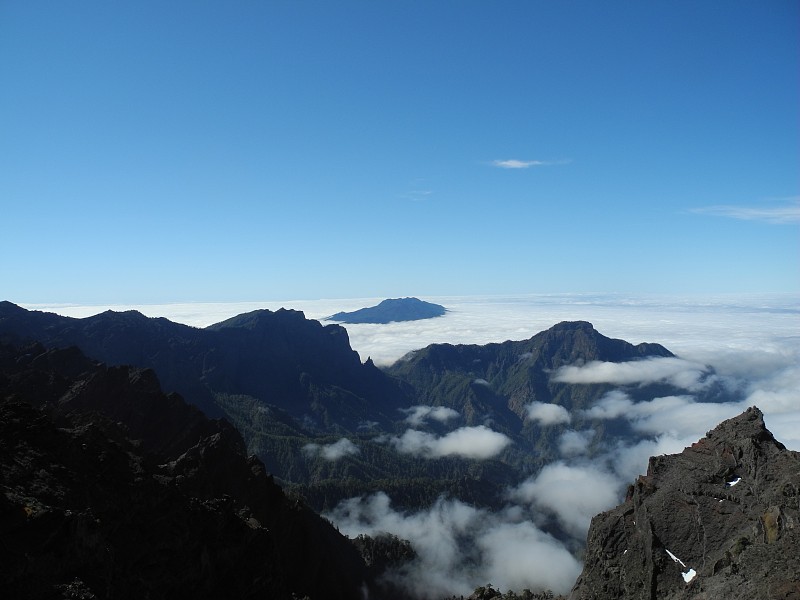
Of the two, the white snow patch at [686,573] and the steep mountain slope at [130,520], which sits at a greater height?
the steep mountain slope at [130,520]

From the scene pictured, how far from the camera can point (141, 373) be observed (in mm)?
131000

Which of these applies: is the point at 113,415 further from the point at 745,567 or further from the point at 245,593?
the point at 745,567

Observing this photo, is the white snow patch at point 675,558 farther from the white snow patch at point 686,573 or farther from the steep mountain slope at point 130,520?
the steep mountain slope at point 130,520

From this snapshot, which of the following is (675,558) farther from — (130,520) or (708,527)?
(130,520)

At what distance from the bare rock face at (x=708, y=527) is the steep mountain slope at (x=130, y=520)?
154ft

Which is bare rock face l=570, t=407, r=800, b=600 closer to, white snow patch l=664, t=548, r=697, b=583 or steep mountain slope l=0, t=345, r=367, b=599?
white snow patch l=664, t=548, r=697, b=583

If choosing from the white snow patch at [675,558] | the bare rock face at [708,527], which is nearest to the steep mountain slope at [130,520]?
the bare rock face at [708,527]

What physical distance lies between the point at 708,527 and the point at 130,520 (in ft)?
222

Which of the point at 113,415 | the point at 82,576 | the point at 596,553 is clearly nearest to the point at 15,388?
the point at 113,415

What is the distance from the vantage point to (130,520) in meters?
48.9

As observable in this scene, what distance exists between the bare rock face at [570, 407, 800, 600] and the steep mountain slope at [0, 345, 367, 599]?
4683 cm

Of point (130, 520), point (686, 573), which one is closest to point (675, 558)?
point (686, 573)

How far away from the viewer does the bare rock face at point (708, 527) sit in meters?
49.4

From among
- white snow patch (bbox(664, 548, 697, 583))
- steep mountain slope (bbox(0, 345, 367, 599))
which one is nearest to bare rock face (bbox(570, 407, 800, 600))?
white snow patch (bbox(664, 548, 697, 583))
